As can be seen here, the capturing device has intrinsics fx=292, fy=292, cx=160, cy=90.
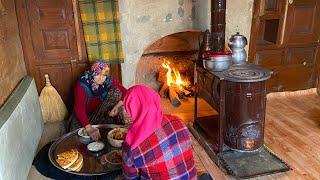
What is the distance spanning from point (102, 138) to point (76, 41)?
4.06ft

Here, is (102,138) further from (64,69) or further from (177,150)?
(64,69)

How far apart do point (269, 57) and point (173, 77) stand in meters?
1.18

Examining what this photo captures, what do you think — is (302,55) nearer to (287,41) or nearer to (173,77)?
(287,41)

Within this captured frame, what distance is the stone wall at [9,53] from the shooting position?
199 cm

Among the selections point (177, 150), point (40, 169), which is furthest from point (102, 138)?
point (177, 150)

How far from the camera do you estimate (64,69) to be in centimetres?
283

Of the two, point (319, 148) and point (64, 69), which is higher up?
point (64, 69)

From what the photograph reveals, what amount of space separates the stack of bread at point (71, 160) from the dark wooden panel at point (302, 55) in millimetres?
2802

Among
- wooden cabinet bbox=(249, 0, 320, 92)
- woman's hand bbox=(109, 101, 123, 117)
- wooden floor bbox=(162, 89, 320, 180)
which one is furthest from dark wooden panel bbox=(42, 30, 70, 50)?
wooden cabinet bbox=(249, 0, 320, 92)

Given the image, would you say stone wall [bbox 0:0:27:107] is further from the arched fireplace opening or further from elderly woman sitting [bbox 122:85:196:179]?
the arched fireplace opening

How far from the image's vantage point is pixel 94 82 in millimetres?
2369

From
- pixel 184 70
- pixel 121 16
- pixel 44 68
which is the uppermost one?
pixel 121 16

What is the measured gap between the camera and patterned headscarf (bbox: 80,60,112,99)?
Answer: 2326mm

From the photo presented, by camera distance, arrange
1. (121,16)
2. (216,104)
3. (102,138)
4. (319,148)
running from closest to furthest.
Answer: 1. (102,138)
2. (216,104)
3. (319,148)
4. (121,16)
